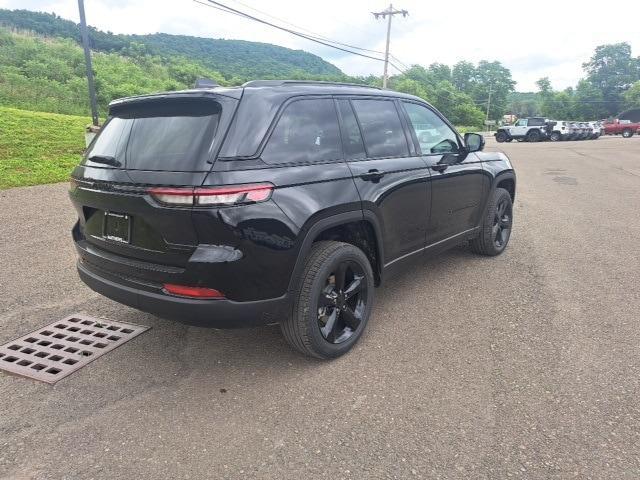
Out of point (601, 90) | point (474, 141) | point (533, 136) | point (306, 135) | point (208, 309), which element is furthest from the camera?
point (601, 90)

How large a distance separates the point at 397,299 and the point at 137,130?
8.21ft

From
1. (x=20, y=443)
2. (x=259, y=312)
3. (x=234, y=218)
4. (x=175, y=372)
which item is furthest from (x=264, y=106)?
(x=20, y=443)

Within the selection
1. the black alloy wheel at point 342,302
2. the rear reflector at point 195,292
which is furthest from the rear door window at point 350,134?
the rear reflector at point 195,292

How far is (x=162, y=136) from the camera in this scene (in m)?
2.88

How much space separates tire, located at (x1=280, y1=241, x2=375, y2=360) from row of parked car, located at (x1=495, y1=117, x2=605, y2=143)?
3787 cm

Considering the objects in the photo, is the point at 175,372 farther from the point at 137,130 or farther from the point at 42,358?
the point at 137,130

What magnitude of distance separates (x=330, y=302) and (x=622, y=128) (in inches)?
2132

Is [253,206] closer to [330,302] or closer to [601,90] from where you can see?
[330,302]

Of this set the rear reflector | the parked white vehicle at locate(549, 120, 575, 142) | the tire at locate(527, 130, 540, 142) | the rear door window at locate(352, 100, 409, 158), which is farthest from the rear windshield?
the parked white vehicle at locate(549, 120, 575, 142)

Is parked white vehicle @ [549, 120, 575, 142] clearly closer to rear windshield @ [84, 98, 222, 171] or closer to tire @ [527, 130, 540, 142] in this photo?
tire @ [527, 130, 540, 142]

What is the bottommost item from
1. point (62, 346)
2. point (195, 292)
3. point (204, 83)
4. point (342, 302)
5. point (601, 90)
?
point (62, 346)

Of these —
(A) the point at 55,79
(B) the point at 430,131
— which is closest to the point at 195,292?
(B) the point at 430,131

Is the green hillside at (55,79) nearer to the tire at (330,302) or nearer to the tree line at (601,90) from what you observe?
the tire at (330,302)

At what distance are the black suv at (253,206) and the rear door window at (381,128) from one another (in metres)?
0.01
